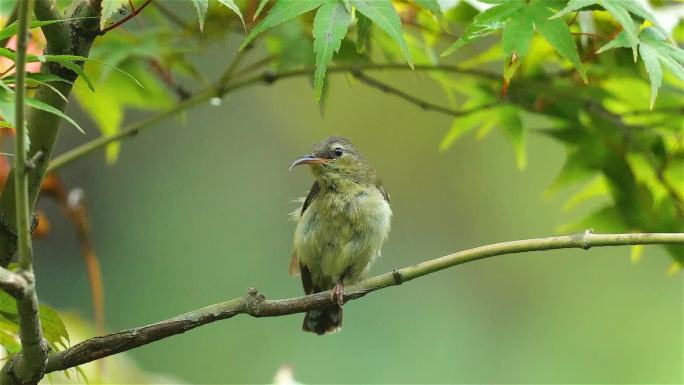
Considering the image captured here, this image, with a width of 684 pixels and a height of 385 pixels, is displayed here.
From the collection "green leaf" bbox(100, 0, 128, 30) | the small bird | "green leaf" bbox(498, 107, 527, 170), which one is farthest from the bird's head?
"green leaf" bbox(100, 0, 128, 30)

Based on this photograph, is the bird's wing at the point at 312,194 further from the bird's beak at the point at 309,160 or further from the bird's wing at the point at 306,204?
the bird's beak at the point at 309,160

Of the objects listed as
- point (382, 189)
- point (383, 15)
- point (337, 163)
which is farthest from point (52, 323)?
point (382, 189)

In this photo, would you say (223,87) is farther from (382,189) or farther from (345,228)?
(382,189)

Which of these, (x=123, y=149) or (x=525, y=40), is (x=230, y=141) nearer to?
(x=123, y=149)

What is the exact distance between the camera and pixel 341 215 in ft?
11.8

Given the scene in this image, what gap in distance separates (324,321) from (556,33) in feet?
7.05

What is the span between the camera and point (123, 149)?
324 inches

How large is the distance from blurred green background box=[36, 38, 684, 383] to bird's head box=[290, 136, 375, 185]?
3.22m

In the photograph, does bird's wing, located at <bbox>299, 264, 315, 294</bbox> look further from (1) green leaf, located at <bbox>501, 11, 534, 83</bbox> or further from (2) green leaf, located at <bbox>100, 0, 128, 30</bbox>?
(2) green leaf, located at <bbox>100, 0, 128, 30</bbox>

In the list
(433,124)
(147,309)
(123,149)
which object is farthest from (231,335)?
(433,124)

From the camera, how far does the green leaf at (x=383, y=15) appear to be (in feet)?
6.46

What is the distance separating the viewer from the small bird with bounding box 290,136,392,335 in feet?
11.8

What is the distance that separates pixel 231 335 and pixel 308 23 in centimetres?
477

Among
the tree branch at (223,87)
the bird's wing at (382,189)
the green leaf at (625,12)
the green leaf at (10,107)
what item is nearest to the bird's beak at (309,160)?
the bird's wing at (382,189)
